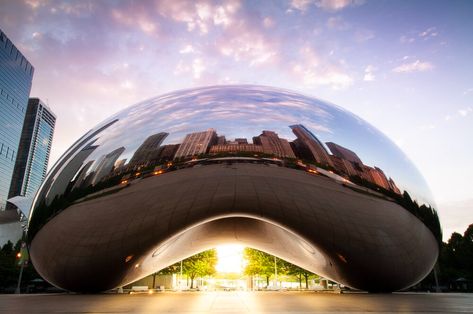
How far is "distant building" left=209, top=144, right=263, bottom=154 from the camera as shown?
6.33 m

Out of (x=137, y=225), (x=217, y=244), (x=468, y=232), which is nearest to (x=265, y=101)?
(x=137, y=225)

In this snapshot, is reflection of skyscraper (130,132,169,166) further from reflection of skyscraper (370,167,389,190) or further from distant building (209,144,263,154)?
reflection of skyscraper (370,167,389,190)

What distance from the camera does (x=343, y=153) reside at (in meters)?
6.62

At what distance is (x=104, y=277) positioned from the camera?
7570 mm

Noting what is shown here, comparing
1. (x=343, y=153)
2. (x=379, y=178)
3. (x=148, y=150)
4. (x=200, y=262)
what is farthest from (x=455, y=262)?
(x=148, y=150)

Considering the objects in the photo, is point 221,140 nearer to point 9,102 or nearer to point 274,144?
point 274,144

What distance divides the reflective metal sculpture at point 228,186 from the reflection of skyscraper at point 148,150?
0.02 m

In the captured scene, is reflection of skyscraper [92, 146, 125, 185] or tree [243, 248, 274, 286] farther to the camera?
tree [243, 248, 274, 286]

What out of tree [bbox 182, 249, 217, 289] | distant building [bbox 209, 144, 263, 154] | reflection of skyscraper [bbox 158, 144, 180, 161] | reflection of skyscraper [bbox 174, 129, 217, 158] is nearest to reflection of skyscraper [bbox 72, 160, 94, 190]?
reflection of skyscraper [bbox 158, 144, 180, 161]

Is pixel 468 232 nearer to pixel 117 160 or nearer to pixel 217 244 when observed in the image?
pixel 217 244

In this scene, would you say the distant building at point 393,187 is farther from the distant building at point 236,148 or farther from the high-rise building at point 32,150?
the high-rise building at point 32,150

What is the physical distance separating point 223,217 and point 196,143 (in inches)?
64.8

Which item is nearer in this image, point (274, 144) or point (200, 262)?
point (274, 144)

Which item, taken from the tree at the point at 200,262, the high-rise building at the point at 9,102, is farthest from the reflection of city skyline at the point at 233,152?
the high-rise building at the point at 9,102
